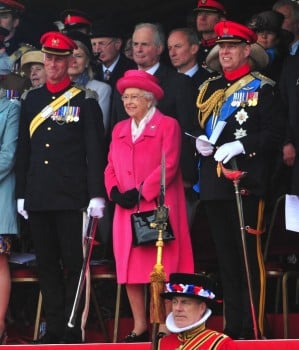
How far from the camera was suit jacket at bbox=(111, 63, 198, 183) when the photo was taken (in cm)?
998

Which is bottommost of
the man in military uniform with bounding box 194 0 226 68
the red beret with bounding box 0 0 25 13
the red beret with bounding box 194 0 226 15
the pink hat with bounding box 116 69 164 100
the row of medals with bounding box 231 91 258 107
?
the row of medals with bounding box 231 91 258 107

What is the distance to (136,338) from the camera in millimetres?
9531

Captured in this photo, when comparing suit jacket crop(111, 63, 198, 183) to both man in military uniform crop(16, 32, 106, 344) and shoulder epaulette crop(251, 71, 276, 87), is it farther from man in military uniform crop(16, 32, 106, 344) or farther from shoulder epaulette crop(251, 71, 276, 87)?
shoulder epaulette crop(251, 71, 276, 87)

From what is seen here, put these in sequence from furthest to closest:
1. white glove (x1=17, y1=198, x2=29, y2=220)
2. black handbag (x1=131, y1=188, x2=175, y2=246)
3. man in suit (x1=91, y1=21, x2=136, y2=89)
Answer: man in suit (x1=91, y1=21, x2=136, y2=89) → white glove (x1=17, y1=198, x2=29, y2=220) → black handbag (x1=131, y1=188, x2=175, y2=246)

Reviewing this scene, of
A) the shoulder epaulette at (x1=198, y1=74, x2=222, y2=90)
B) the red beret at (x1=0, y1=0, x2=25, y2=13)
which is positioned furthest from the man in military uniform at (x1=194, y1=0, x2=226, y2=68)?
the red beret at (x1=0, y1=0, x2=25, y2=13)

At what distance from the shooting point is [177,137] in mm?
9680

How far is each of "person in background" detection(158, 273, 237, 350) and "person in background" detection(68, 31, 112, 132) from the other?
91.4 inches

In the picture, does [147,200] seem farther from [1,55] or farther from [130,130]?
[1,55]

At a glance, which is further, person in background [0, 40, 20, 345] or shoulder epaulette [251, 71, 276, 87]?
person in background [0, 40, 20, 345]

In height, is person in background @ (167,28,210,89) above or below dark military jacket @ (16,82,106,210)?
above

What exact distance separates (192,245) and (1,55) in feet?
6.99

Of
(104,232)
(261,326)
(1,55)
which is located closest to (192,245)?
(104,232)

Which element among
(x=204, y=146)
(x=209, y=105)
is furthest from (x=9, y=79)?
(x=204, y=146)

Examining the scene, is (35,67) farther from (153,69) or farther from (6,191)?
(6,191)
